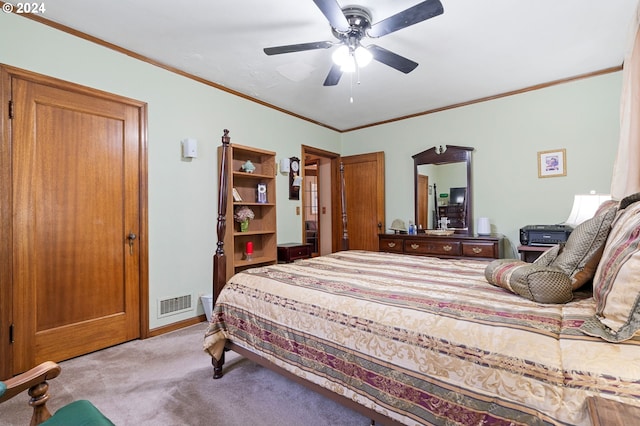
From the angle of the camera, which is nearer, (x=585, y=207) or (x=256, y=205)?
(x=585, y=207)

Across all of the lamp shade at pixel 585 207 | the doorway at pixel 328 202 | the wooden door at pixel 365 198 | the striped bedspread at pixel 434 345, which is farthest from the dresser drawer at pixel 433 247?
the striped bedspread at pixel 434 345

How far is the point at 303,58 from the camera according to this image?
2969 millimetres

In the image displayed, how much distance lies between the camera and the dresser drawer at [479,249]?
11.7 ft

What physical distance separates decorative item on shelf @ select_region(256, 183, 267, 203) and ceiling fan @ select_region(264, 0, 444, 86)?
5.87 feet

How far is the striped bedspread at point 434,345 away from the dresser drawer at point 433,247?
1932mm

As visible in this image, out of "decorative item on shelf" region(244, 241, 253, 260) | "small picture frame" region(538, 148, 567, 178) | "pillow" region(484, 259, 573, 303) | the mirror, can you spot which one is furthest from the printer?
"decorative item on shelf" region(244, 241, 253, 260)

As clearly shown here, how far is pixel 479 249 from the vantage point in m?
3.65

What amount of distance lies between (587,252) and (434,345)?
0.85 metres

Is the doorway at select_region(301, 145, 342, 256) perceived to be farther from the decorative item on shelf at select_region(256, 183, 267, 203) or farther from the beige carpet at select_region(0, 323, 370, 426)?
the beige carpet at select_region(0, 323, 370, 426)

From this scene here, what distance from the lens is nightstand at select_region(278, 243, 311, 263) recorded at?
13.0 feet

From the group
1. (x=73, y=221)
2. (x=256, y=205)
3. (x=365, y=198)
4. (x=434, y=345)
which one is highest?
(x=365, y=198)

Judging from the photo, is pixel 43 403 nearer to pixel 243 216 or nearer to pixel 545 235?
pixel 243 216

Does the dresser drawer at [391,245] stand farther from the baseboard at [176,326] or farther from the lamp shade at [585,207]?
the baseboard at [176,326]

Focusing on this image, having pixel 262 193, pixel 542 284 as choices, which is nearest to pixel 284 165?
pixel 262 193
